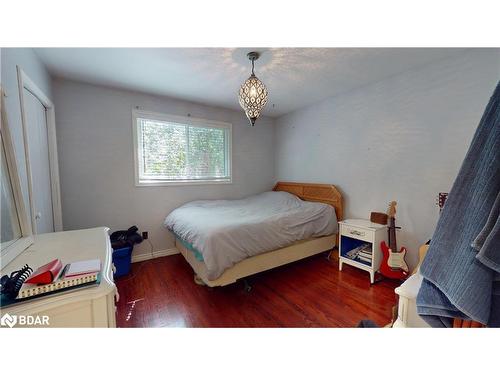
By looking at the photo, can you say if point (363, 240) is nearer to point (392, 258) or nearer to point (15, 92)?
point (392, 258)

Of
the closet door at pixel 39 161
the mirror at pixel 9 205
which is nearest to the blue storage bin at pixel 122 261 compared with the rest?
the closet door at pixel 39 161

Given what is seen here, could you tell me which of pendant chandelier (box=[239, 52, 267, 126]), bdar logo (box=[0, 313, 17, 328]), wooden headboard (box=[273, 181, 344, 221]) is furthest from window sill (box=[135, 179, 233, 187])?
bdar logo (box=[0, 313, 17, 328])

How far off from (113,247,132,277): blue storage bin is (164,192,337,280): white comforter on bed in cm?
56

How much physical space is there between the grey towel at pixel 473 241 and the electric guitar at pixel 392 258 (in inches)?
73.0

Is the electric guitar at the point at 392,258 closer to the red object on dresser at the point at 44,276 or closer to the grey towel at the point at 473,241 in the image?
the grey towel at the point at 473,241

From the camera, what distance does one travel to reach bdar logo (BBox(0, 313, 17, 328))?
2.00 feet

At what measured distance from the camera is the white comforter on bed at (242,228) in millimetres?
1765

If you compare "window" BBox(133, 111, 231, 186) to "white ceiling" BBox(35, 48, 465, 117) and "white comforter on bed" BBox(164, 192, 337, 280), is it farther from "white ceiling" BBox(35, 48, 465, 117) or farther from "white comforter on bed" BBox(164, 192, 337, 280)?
"white comforter on bed" BBox(164, 192, 337, 280)

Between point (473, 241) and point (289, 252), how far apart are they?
6.39 ft

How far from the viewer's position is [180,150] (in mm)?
3053

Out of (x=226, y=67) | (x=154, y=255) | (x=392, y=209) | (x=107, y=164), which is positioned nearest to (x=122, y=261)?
(x=154, y=255)
